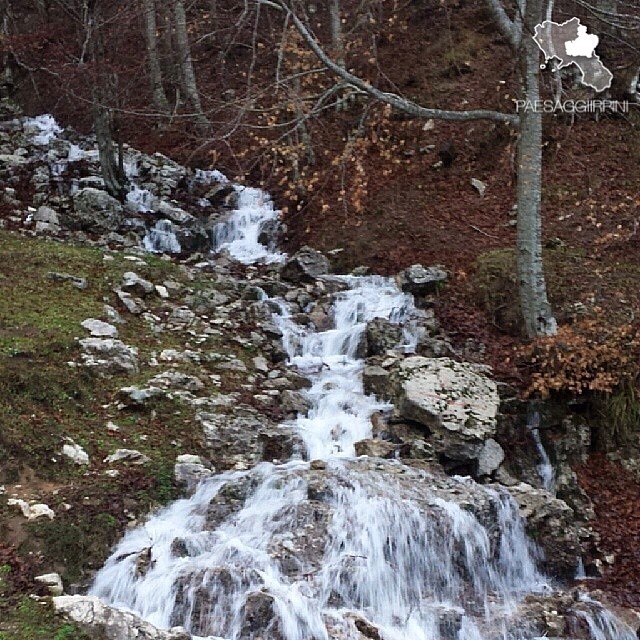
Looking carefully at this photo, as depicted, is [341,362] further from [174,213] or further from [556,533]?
[174,213]

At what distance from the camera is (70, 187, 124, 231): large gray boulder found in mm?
12812

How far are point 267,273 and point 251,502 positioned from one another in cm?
601

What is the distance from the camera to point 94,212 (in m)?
13.0

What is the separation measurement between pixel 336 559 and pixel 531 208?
488 cm

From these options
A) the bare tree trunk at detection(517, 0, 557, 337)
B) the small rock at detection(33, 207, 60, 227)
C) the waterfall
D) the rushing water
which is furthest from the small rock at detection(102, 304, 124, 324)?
the bare tree trunk at detection(517, 0, 557, 337)

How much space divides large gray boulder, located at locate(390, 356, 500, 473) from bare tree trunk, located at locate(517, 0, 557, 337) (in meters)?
1.12

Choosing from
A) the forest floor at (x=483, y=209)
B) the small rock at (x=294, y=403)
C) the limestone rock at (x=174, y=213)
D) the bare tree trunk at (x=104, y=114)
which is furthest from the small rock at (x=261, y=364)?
the bare tree trunk at (x=104, y=114)

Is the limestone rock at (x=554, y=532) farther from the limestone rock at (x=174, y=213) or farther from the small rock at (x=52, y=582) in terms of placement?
the limestone rock at (x=174, y=213)

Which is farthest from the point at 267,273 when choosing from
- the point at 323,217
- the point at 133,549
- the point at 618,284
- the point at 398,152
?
the point at 133,549

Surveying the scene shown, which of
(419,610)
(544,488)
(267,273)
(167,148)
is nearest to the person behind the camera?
(419,610)

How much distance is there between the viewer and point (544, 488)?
24.1ft

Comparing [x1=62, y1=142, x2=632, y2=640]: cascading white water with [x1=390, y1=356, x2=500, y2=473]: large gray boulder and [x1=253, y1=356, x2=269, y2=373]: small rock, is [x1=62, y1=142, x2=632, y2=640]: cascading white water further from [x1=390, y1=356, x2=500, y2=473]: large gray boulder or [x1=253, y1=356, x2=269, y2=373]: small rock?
[x1=253, y1=356, x2=269, y2=373]: small rock

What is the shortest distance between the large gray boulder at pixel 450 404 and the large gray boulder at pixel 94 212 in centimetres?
736

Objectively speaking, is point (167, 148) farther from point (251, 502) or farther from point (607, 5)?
point (251, 502)
